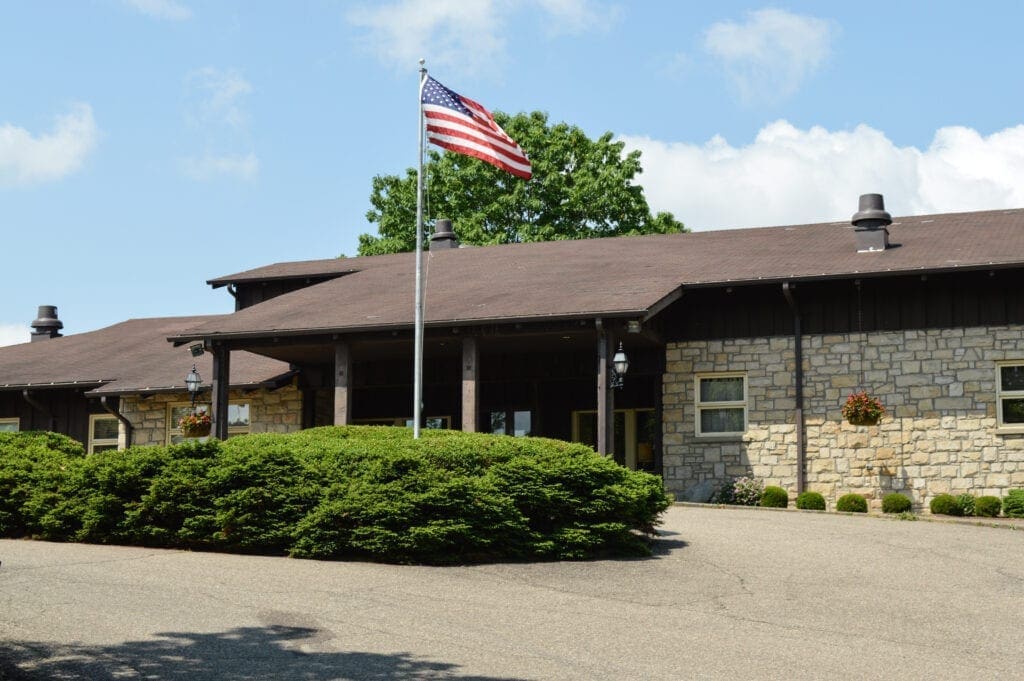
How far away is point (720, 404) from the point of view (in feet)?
70.6

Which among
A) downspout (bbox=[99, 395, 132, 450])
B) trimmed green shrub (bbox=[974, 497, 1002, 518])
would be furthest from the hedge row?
downspout (bbox=[99, 395, 132, 450])

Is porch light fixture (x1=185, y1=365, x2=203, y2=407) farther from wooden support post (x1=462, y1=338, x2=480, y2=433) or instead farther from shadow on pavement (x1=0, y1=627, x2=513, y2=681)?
shadow on pavement (x1=0, y1=627, x2=513, y2=681)

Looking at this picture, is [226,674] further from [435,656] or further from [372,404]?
[372,404]

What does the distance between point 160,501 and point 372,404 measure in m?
11.6

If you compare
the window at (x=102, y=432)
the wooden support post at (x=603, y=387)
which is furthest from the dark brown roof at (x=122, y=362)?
the wooden support post at (x=603, y=387)

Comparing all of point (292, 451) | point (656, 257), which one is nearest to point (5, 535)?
point (292, 451)

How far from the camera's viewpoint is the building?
20016 mm

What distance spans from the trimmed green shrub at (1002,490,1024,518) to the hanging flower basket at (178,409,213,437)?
1407 centimetres

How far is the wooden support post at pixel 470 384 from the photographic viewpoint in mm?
19500

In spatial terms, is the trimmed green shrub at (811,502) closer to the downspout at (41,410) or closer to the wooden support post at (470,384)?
the wooden support post at (470,384)

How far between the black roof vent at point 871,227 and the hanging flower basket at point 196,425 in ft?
41.0

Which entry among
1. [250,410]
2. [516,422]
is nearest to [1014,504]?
[516,422]

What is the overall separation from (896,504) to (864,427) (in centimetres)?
148

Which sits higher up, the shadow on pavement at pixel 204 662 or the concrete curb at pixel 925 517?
the concrete curb at pixel 925 517
